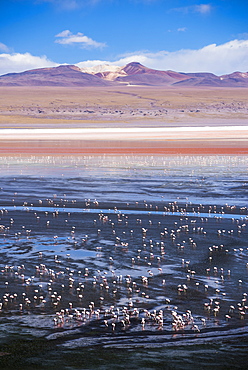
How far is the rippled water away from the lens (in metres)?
9.75

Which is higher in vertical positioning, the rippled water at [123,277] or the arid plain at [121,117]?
the arid plain at [121,117]

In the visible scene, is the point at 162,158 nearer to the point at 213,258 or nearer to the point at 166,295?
the point at 213,258

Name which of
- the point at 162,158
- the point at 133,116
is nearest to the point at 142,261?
the point at 162,158

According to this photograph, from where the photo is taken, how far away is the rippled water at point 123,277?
975 cm

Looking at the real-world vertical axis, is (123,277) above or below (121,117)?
below

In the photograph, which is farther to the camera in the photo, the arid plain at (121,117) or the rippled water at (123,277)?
the arid plain at (121,117)

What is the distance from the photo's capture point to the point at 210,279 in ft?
44.7

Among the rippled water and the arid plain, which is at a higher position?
the arid plain

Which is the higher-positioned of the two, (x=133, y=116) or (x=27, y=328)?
(x=133, y=116)

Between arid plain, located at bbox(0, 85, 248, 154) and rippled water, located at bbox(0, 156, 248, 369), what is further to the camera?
arid plain, located at bbox(0, 85, 248, 154)

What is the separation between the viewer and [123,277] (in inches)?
543

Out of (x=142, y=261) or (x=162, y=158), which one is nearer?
(x=142, y=261)

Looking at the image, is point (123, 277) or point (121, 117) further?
point (121, 117)

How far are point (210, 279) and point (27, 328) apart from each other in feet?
16.4
